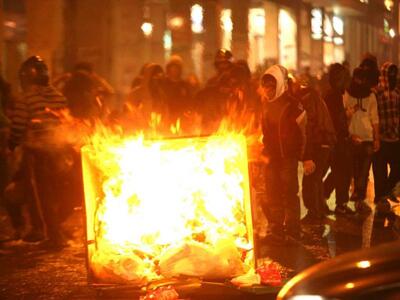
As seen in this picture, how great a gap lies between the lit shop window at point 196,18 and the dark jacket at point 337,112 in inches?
418

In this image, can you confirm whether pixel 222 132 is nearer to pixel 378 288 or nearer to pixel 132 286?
pixel 132 286

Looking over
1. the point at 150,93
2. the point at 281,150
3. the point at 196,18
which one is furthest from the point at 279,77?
the point at 196,18

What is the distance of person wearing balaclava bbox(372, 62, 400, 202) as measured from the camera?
35.4 ft

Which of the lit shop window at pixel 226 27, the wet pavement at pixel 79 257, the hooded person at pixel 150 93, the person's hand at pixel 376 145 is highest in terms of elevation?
the lit shop window at pixel 226 27

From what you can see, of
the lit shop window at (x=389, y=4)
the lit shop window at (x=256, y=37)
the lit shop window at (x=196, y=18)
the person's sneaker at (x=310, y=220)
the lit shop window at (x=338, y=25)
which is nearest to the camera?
the person's sneaker at (x=310, y=220)

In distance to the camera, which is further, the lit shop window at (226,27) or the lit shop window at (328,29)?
the lit shop window at (328,29)

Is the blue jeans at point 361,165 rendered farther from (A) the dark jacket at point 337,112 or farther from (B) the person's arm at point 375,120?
(A) the dark jacket at point 337,112

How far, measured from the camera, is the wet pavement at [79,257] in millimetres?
7352

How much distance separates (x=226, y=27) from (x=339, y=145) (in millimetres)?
11445

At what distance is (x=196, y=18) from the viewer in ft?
68.8

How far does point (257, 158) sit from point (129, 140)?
2.53 m

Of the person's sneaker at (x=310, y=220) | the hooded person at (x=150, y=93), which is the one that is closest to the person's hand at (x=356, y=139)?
the person's sneaker at (x=310, y=220)

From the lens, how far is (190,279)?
675 centimetres

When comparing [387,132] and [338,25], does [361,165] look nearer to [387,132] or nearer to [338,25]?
[387,132]
